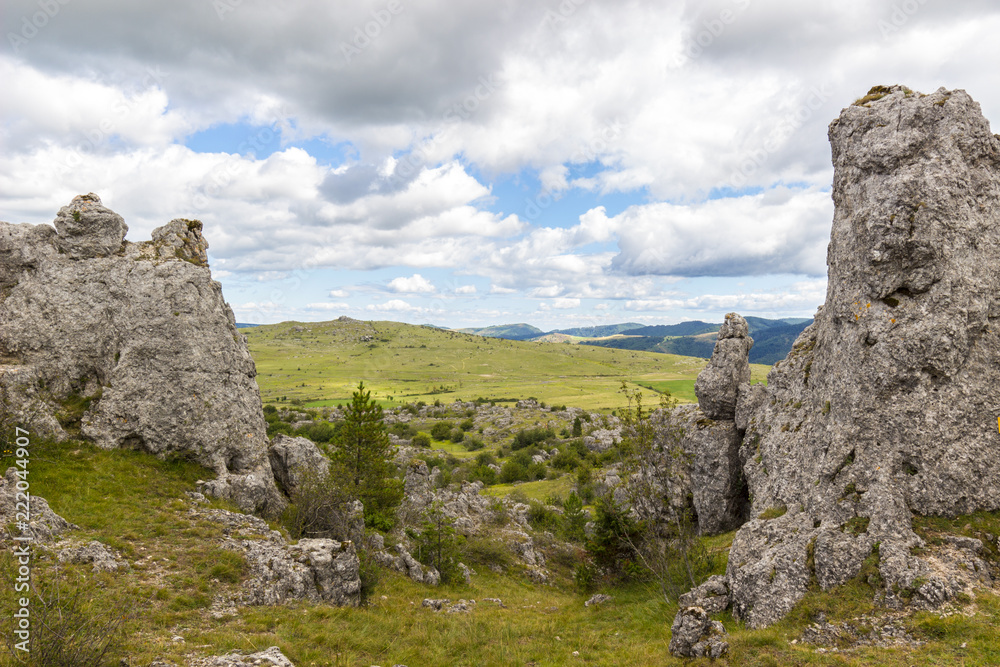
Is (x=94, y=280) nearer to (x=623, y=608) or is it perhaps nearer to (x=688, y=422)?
(x=623, y=608)

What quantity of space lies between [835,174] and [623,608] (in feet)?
88.2

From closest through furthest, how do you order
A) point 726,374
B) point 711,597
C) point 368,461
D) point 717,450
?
point 711,597
point 717,450
point 726,374
point 368,461

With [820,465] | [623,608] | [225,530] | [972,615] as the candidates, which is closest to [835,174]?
[820,465]

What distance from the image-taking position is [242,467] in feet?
93.9

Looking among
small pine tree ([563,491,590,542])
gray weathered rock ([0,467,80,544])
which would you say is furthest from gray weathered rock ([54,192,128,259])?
small pine tree ([563,491,590,542])

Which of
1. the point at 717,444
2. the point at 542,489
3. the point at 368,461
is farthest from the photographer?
the point at 542,489

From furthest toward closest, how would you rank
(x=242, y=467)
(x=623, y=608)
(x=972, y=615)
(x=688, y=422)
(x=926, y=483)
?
(x=688, y=422) < (x=242, y=467) < (x=623, y=608) < (x=926, y=483) < (x=972, y=615)

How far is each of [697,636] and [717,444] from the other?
17.4 m

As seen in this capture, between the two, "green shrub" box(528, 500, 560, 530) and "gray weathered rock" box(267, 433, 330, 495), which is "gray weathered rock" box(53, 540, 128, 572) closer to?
"gray weathered rock" box(267, 433, 330, 495)

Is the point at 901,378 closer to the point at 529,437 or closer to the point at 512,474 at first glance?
the point at 512,474

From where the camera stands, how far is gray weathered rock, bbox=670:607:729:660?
49.3 ft

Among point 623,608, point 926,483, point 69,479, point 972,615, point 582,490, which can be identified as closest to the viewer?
point 972,615

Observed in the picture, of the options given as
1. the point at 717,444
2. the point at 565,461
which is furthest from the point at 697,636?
the point at 565,461

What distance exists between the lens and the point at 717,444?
3109 cm
